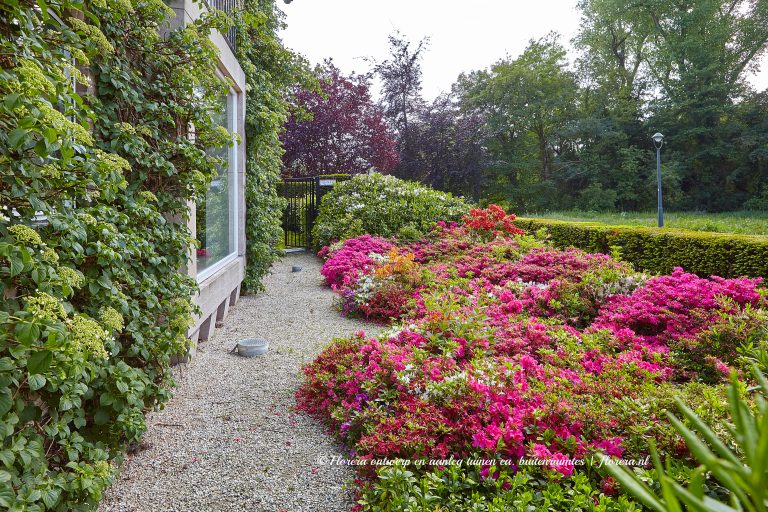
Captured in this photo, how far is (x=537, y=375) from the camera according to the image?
2.84 m

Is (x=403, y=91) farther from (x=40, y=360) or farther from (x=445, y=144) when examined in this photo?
(x=40, y=360)

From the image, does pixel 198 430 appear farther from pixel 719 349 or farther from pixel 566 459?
pixel 719 349

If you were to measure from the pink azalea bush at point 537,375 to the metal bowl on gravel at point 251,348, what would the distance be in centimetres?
86

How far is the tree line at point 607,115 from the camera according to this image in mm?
→ 20188

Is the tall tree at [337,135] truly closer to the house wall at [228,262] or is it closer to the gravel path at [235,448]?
the house wall at [228,262]

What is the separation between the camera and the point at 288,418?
2.97 meters

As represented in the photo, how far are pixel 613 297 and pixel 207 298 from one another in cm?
370

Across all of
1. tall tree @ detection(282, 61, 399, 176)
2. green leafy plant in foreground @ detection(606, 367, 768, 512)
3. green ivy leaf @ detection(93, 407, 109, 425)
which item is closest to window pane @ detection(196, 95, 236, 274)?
green ivy leaf @ detection(93, 407, 109, 425)

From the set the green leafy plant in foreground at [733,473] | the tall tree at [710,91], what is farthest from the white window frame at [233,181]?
the tall tree at [710,91]

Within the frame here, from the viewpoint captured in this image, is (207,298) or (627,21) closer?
(207,298)

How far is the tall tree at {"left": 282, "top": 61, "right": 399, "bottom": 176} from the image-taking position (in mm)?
14445

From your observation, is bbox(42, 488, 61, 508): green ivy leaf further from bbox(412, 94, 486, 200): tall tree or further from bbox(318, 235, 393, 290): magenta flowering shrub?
bbox(412, 94, 486, 200): tall tree

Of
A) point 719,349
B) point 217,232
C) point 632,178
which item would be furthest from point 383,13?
point 719,349

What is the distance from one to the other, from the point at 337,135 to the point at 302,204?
12.1ft
